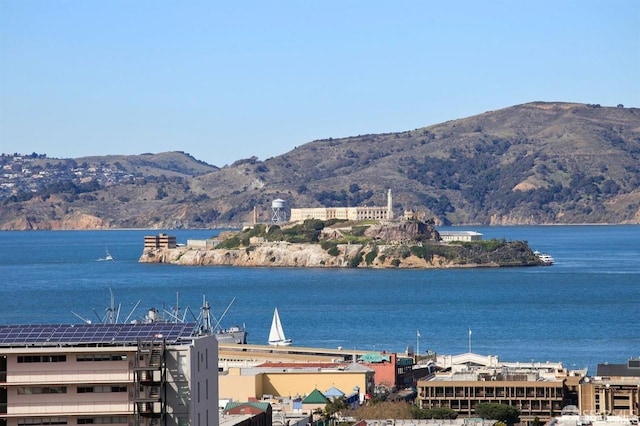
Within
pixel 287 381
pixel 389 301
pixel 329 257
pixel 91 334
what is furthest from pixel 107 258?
pixel 91 334

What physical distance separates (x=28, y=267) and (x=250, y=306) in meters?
51.3

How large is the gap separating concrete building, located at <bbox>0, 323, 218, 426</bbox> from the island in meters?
123

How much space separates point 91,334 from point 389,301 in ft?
248

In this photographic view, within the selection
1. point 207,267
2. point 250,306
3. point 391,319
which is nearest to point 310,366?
point 391,319

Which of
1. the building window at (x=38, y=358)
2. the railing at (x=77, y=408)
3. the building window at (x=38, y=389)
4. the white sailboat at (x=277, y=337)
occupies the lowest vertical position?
the white sailboat at (x=277, y=337)

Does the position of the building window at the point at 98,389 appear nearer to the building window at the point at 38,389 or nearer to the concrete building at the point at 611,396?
the building window at the point at 38,389

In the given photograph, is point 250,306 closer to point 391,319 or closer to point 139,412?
point 391,319

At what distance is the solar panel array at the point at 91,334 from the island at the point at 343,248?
399 ft

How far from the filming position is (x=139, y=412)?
21.7 meters

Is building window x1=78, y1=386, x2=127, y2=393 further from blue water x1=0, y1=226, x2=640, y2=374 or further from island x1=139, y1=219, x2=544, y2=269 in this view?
island x1=139, y1=219, x2=544, y2=269

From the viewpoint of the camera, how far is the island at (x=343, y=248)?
479 ft

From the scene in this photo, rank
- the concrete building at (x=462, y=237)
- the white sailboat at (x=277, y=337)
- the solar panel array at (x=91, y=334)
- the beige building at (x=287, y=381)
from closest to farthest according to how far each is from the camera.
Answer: the solar panel array at (x=91, y=334) < the beige building at (x=287, y=381) < the white sailboat at (x=277, y=337) < the concrete building at (x=462, y=237)

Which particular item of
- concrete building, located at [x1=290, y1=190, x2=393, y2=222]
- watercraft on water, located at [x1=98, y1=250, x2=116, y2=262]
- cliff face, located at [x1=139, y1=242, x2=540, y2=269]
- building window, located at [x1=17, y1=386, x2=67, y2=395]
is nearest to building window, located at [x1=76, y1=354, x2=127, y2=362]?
building window, located at [x1=17, y1=386, x2=67, y2=395]

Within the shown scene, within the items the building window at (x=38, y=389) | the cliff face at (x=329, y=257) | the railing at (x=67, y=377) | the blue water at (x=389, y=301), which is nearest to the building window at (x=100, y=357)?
the railing at (x=67, y=377)
